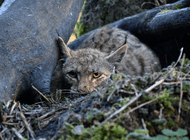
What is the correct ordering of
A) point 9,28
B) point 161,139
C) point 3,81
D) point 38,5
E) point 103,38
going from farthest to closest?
point 103,38
point 38,5
point 9,28
point 3,81
point 161,139

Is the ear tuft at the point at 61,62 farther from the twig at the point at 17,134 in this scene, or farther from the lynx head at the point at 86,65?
the twig at the point at 17,134

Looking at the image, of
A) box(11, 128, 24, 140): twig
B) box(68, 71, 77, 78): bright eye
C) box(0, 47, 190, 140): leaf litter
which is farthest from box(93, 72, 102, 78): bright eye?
box(11, 128, 24, 140): twig

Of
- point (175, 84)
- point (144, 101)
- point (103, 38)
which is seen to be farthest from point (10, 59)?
point (103, 38)

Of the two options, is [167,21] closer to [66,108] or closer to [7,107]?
[66,108]

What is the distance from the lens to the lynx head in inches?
161

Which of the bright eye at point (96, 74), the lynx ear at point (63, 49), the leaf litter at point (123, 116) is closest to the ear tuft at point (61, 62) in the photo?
the lynx ear at point (63, 49)

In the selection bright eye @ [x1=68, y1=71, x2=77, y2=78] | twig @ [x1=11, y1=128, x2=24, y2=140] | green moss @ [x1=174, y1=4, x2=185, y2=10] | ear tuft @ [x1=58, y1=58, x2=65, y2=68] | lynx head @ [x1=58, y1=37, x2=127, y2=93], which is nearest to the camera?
twig @ [x1=11, y1=128, x2=24, y2=140]

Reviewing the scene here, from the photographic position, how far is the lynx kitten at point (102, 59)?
4.12 meters

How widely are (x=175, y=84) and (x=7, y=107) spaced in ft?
6.36

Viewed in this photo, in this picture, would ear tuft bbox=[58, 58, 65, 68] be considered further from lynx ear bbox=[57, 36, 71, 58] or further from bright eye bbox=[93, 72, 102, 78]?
bright eye bbox=[93, 72, 102, 78]

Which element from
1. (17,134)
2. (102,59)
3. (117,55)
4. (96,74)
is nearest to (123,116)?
(17,134)

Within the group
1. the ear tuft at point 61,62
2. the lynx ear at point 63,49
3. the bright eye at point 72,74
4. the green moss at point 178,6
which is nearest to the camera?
the lynx ear at point 63,49

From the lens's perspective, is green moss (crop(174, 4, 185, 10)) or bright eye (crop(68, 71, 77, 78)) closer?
bright eye (crop(68, 71, 77, 78))

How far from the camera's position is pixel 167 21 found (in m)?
4.63
